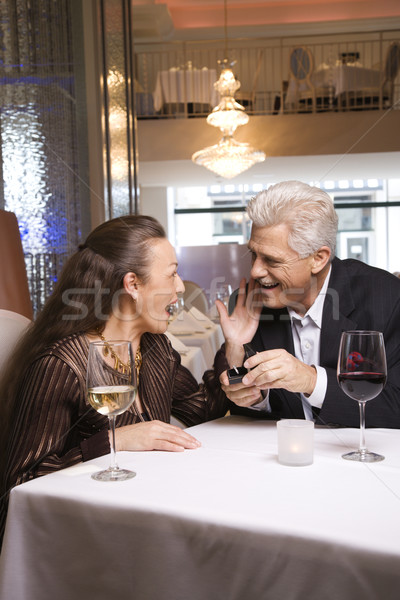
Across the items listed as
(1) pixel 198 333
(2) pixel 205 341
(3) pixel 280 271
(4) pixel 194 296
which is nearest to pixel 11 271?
(3) pixel 280 271

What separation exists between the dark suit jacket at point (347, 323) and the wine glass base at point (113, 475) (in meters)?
0.52

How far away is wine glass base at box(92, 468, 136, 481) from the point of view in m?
0.93

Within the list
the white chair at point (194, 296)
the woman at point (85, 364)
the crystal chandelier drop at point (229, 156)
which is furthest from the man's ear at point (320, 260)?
the crystal chandelier drop at point (229, 156)

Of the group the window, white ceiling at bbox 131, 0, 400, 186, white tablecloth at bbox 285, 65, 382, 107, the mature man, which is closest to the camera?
the mature man

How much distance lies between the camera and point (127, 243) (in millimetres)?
1530

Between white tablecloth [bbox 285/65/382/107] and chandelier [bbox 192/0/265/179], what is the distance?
173 centimetres

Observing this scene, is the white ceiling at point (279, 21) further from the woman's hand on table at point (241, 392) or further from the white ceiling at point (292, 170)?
the woman's hand on table at point (241, 392)

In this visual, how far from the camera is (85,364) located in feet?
4.31

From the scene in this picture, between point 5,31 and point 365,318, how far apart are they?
2.22 metres

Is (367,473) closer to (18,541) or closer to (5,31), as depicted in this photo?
(18,541)

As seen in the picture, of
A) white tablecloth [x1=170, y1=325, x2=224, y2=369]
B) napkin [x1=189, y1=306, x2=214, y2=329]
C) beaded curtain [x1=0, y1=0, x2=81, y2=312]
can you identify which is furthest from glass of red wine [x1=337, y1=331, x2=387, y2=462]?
napkin [x1=189, y1=306, x2=214, y2=329]

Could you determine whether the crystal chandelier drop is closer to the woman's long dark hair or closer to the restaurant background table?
the woman's long dark hair

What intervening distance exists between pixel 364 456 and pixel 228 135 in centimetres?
673

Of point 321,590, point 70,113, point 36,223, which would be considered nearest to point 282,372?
point 321,590
